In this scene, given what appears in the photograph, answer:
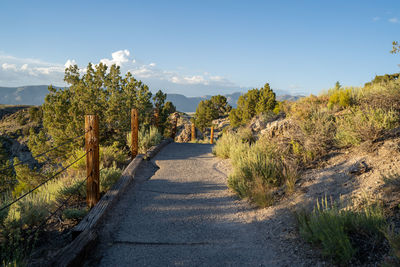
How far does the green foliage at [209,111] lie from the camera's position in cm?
4678

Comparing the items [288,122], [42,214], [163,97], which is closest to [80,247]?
[42,214]

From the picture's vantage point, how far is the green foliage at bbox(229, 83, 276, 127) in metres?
A: 26.9

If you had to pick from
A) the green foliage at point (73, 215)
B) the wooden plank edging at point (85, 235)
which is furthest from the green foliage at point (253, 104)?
the green foliage at point (73, 215)

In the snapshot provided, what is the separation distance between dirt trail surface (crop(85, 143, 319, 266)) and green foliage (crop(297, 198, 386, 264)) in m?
0.26

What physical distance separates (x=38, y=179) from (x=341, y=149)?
34.8 feet

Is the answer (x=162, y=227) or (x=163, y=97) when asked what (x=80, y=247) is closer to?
(x=162, y=227)

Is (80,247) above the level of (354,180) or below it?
below

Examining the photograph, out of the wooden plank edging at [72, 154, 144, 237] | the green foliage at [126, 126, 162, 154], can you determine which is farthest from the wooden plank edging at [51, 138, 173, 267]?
the green foliage at [126, 126, 162, 154]

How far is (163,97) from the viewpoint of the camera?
1554cm

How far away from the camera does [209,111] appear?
4694 cm

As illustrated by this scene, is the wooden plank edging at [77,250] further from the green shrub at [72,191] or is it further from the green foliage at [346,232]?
the green foliage at [346,232]

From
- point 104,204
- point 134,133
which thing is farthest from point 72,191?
point 134,133

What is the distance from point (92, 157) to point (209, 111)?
139 ft

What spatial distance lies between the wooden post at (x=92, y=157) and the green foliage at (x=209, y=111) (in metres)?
41.1
